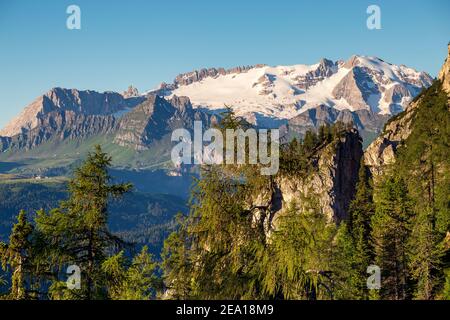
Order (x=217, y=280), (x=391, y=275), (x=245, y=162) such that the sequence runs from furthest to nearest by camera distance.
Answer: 1. (x=391, y=275)
2. (x=245, y=162)
3. (x=217, y=280)

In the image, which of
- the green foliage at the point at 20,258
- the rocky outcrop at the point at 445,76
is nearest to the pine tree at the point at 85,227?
the green foliage at the point at 20,258

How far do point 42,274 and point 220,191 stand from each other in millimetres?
10142

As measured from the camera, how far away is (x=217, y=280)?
→ 2144 cm

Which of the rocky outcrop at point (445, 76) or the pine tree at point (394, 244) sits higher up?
the rocky outcrop at point (445, 76)

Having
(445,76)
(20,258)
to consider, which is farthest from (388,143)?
(20,258)

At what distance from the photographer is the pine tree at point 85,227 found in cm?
2548

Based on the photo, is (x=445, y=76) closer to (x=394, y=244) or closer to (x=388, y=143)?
(x=388, y=143)

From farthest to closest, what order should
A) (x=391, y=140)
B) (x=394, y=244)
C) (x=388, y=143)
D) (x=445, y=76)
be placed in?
(x=391, y=140), (x=388, y=143), (x=445, y=76), (x=394, y=244)

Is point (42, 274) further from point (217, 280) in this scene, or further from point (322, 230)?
point (322, 230)

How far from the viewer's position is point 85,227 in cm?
2622

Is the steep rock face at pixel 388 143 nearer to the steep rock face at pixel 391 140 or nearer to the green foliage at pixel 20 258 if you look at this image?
the steep rock face at pixel 391 140

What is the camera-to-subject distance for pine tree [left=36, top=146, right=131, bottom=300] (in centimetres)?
2548

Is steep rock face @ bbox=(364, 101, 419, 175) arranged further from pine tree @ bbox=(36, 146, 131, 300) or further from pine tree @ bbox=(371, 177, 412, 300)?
pine tree @ bbox=(36, 146, 131, 300)
